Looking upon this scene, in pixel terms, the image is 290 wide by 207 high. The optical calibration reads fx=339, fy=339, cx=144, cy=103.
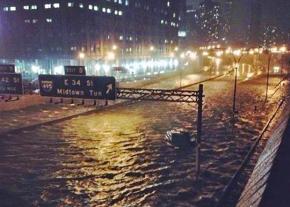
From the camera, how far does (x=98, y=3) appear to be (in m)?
121

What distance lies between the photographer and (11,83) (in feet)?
98.9

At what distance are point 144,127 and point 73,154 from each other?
12006 mm

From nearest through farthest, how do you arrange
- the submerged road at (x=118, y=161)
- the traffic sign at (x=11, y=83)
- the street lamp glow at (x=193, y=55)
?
the submerged road at (x=118, y=161)
the traffic sign at (x=11, y=83)
the street lamp glow at (x=193, y=55)

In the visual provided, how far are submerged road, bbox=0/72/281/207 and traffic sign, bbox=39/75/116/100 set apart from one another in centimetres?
513

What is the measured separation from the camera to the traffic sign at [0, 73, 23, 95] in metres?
30.0

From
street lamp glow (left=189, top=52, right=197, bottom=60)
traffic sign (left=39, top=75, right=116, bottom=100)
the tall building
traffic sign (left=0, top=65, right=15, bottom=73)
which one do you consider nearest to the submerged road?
traffic sign (left=39, top=75, right=116, bottom=100)

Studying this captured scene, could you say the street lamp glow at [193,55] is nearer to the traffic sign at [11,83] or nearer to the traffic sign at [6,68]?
the traffic sign at [6,68]

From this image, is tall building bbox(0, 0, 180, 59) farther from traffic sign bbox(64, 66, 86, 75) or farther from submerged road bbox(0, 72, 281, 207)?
traffic sign bbox(64, 66, 86, 75)

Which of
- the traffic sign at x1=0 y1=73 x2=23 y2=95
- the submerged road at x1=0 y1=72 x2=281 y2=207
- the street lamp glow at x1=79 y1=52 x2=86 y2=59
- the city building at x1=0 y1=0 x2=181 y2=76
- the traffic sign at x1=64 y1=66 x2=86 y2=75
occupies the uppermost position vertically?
the city building at x1=0 y1=0 x2=181 y2=76

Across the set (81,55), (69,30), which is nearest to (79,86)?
(81,55)

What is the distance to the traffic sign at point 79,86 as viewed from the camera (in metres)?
26.3

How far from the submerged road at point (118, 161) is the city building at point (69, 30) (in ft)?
232

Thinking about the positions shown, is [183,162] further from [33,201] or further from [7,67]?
[7,67]

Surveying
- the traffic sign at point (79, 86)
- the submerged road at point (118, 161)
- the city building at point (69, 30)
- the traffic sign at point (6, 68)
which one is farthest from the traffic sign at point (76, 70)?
the city building at point (69, 30)
